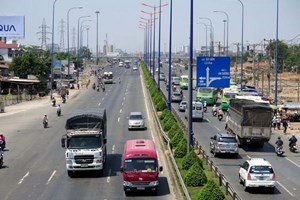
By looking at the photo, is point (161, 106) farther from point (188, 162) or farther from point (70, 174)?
point (188, 162)

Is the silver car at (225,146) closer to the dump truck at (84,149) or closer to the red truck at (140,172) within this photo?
the dump truck at (84,149)

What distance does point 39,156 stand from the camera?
3706 centimetres

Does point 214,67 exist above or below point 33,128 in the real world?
above

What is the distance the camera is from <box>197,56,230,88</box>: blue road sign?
1350 inches

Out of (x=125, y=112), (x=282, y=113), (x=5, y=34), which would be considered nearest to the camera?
(x=282, y=113)

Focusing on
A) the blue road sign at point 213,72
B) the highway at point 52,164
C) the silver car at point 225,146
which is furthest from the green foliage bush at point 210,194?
the silver car at point 225,146

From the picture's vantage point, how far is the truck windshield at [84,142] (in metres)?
29.8

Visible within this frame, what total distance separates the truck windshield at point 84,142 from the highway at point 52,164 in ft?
5.45

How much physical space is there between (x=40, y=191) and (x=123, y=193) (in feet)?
12.8

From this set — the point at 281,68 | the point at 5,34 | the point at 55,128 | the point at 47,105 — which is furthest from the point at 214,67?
the point at 281,68

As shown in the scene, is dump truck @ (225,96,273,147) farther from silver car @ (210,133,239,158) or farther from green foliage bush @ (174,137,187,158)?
green foliage bush @ (174,137,187,158)

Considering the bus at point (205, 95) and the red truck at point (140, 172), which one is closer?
the red truck at point (140, 172)

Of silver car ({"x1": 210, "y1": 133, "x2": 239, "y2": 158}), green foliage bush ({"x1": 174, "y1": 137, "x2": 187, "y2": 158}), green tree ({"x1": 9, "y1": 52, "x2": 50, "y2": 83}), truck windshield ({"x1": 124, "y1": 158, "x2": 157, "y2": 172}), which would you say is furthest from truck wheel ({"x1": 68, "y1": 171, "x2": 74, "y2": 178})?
green tree ({"x1": 9, "y1": 52, "x2": 50, "y2": 83})

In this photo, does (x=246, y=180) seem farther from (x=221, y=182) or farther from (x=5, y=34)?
(x=5, y=34)
